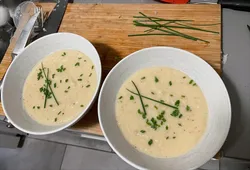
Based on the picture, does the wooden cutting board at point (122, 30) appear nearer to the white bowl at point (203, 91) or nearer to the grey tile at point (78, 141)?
the white bowl at point (203, 91)

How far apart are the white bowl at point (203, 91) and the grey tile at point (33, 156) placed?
804 mm

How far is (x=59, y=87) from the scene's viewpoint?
842mm

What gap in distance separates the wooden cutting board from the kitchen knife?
17 millimetres

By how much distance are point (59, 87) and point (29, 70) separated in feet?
0.46

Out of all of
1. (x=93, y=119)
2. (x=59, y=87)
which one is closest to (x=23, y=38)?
(x=59, y=87)

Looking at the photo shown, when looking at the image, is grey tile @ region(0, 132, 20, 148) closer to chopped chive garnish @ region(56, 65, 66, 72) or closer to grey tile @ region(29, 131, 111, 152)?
grey tile @ region(29, 131, 111, 152)

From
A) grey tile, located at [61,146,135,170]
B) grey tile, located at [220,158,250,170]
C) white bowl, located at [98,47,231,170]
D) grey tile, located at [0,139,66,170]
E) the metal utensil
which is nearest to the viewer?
white bowl, located at [98,47,231,170]

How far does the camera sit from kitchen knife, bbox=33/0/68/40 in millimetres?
1013

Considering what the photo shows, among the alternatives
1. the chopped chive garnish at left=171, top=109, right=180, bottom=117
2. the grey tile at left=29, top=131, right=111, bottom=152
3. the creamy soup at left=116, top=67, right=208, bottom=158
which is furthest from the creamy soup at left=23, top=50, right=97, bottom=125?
the grey tile at left=29, top=131, right=111, bottom=152

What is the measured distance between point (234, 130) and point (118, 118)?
13.0 inches

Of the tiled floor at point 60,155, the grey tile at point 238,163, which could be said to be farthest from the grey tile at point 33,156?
the grey tile at point 238,163

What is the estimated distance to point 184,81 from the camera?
0.78 metres

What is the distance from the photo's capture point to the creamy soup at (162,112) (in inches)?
27.5

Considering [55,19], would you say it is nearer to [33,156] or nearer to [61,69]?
[61,69]
